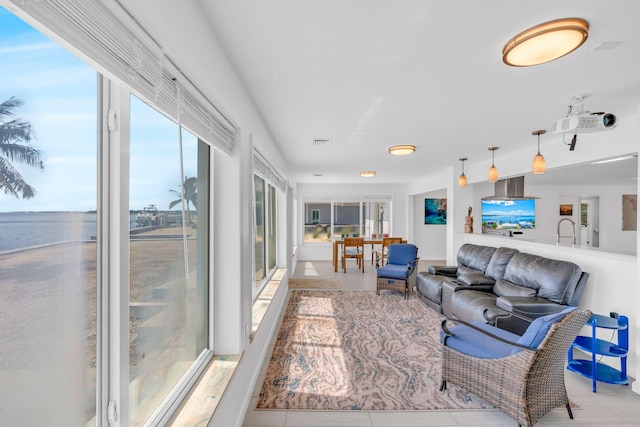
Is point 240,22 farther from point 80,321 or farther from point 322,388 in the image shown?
point 322,388

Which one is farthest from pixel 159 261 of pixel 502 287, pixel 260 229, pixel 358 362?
pixel 502 287

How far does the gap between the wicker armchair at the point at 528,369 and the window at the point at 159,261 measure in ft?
6.72

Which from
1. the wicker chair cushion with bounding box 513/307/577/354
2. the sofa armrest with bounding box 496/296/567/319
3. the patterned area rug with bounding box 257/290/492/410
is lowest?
the patterned area rug with bounding box 257/290/492/410

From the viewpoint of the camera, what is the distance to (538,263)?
11.5 feet

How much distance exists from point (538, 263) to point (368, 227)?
5.96 meters

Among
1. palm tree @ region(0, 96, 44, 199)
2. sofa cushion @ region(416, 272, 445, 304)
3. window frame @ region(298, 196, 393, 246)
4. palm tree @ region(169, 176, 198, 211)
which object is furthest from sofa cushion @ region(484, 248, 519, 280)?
window frame @ region(298, 196, 393, 246)

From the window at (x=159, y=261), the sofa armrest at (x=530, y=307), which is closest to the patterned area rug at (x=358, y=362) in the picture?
the sofa armrest at (x=530, y=307)

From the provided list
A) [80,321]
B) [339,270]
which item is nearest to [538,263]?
[80,321]

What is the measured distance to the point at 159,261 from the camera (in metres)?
1.38

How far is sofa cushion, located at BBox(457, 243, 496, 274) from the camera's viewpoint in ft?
14.8

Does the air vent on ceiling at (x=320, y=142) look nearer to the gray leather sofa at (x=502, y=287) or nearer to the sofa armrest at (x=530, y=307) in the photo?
the gray leather sofa at (x=502, y=287)

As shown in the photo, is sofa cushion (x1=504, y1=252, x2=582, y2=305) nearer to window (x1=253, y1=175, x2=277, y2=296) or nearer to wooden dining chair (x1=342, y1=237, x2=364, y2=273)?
window (x1=253, y1=175, x2=277, y2=296)

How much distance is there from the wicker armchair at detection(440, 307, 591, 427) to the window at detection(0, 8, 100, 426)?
2.38 m

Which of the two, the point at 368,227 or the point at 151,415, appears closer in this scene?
the point at 151,415
